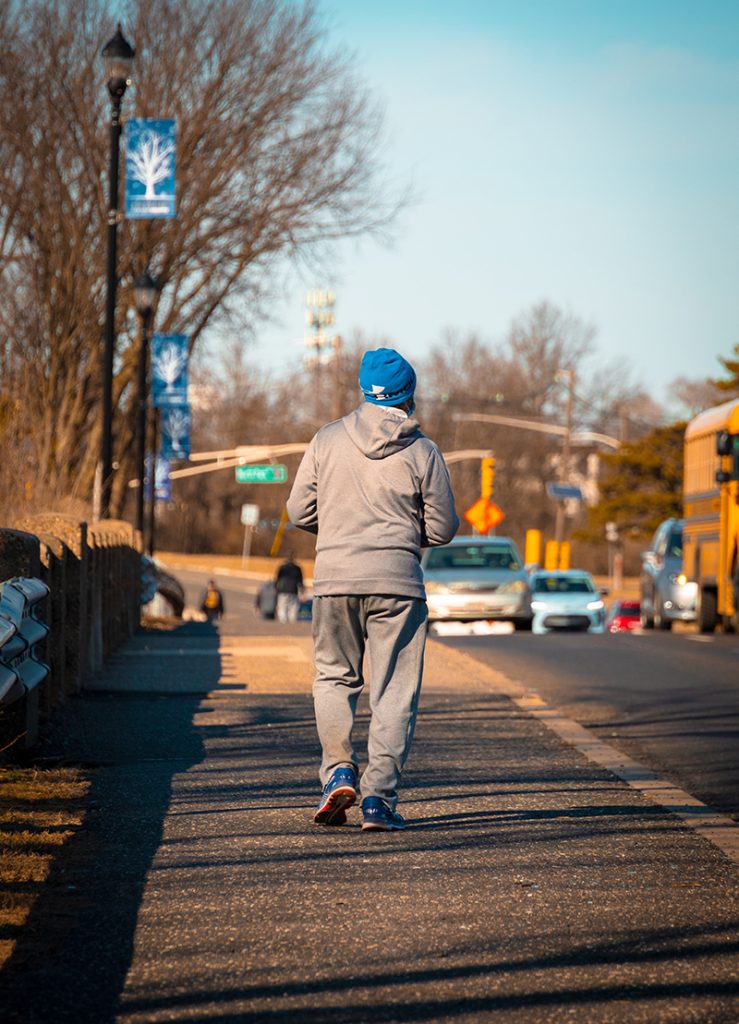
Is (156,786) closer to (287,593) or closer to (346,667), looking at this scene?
(346,667)

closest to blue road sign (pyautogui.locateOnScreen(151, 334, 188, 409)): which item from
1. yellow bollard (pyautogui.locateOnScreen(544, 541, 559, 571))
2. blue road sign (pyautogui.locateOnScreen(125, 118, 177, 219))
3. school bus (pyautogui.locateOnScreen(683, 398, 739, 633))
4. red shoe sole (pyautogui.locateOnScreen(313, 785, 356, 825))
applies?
blue road sign (pyautogui.locateOnScreen(125, 118, 177, 219))

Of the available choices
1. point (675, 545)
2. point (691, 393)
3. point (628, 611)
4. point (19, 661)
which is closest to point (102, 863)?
point (19, 661)

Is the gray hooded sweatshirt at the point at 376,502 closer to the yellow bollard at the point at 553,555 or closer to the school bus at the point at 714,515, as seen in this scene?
the school bus at the point at 714,515

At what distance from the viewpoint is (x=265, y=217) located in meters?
30.7

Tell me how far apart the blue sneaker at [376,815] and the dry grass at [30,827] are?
1078mm

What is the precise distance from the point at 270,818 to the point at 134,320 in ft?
84.4

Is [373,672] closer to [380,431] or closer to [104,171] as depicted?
[380,431]

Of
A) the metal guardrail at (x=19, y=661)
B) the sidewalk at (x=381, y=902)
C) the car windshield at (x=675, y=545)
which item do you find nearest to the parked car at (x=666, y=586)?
the car windshield at (x=675, y=545)

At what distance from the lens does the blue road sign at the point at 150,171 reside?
21266 mm

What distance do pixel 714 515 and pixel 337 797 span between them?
1896 centimetres

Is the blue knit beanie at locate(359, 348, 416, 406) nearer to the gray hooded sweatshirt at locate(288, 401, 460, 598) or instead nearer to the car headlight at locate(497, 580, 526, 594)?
the gray hooded sweatshirt at locate(288, 401, 460, 598)

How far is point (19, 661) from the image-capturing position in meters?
7.47

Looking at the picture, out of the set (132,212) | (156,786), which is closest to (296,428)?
(132,212)

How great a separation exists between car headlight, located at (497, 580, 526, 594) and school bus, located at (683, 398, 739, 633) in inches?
107
